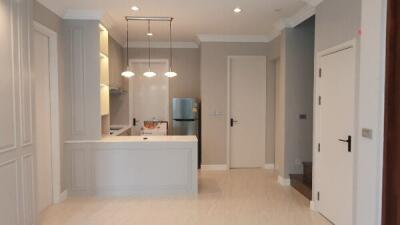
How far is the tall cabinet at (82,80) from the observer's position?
4490 mm

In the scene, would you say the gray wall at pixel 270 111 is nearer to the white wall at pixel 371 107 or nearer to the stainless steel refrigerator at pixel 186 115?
the stainless steel refrigerator at pixel 186 115

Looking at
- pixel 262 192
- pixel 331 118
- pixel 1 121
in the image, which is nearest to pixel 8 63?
pixel 1 121

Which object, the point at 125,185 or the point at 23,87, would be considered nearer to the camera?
the point at 23,87

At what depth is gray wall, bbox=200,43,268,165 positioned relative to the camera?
20.4ft

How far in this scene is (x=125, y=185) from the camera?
4.59 meters

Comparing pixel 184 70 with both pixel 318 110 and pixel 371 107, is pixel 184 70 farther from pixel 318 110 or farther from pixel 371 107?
pixel 371 107

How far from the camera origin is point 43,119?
403 cm

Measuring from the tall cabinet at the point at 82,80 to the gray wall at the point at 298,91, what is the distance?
291cm

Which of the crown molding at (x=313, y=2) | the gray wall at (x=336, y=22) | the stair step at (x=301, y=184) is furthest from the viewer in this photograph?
the stair step at (x=301, y=184)

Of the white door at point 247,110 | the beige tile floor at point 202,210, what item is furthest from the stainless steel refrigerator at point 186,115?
the beige tile floor at point 202,210

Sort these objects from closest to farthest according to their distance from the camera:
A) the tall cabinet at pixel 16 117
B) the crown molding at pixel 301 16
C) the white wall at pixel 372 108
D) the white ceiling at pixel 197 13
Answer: the white wall at pixel 372 108, the tall cabinet at pixel 16 117, the white ceiling at pixel 197 13, the crown molding at pixel 301 16

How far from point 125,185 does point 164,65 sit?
11.0 feet

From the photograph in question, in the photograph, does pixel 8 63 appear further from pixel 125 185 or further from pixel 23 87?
pixel 125 185

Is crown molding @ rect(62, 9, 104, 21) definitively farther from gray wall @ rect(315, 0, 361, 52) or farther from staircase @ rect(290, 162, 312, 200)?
staircase @ rect(290, 162, 312, 200)
